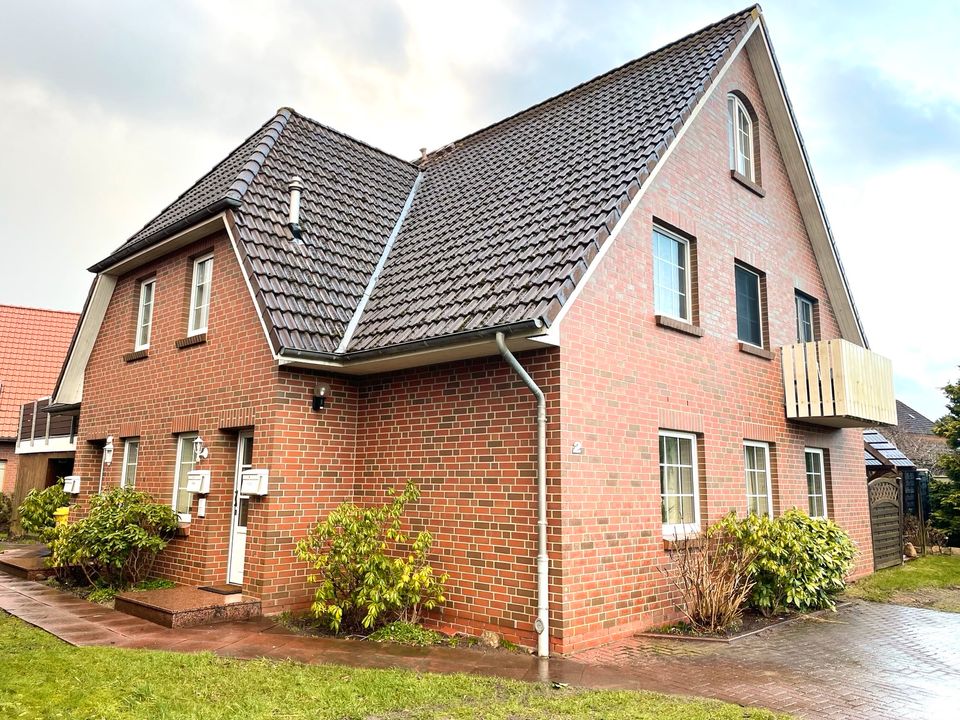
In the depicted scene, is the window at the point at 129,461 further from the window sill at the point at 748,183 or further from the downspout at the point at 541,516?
the window sill at the point at 748,183

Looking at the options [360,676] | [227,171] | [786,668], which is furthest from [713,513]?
[227,171]

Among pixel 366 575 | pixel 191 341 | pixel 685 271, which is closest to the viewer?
pixel 366 575


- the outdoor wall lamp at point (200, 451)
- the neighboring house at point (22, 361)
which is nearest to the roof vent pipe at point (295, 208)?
the outdoor wall lamp at point (200, 451)

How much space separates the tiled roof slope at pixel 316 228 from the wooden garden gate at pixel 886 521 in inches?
460

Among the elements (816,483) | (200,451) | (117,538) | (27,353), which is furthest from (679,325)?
(27,353)

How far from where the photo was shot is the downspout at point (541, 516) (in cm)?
683

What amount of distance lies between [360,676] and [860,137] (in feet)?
61.2

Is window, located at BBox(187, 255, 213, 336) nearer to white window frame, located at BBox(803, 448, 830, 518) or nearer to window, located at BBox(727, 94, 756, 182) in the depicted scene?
window, located at BBox(727, 94, 756, 182)

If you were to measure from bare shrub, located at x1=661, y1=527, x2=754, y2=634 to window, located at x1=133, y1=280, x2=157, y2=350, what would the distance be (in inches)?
380

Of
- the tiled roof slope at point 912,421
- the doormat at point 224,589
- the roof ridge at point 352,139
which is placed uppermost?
the roof ridge at point 352,139

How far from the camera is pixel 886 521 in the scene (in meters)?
14.9

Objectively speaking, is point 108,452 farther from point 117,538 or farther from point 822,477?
point 822,477

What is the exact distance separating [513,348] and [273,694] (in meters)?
4.08

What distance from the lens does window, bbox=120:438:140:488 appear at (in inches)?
466
